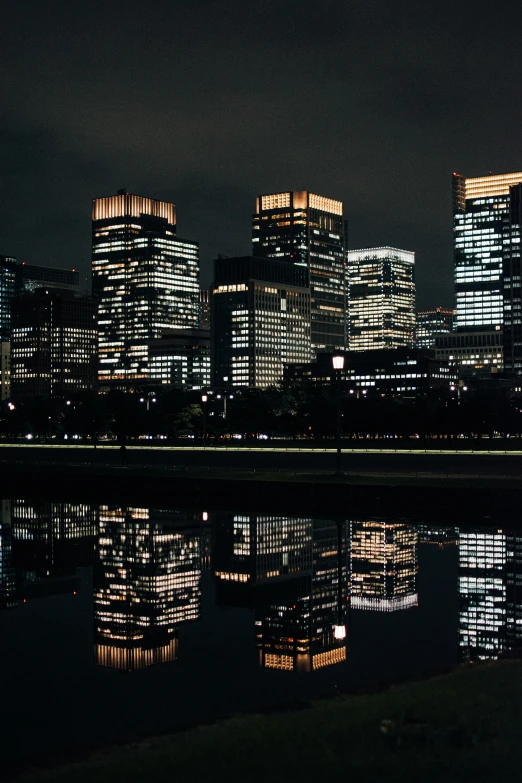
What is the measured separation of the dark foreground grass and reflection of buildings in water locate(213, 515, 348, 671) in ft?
14.5

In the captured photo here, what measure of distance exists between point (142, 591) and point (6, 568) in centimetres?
789

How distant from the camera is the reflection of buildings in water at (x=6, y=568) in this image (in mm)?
25391

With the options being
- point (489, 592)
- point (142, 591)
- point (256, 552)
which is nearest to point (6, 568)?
point (142, 591)

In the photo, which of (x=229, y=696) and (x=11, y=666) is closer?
(x=229, y=696)

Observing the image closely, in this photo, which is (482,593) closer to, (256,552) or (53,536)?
(256,552)

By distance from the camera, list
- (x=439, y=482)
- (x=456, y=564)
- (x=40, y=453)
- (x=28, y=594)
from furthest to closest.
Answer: (x=40, y=453)
(x=439, y=482)
(x=456, y=564)
(x=28, y=594)

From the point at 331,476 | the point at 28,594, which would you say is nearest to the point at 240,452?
the point at 331,476

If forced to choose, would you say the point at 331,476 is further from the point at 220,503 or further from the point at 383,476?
the point at 220,503

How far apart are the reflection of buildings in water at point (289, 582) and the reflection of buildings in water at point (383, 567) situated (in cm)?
49

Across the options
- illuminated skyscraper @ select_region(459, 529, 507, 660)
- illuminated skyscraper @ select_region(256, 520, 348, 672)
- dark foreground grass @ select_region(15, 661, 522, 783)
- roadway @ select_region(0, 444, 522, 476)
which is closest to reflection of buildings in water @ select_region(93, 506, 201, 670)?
illuminated skyscraper @ select_region(256, 520, 348, 672)

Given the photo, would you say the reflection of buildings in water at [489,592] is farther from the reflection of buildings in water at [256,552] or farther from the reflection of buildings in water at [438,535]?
the reflection of buildings in water at [256,552]

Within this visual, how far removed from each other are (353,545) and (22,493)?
36.0 metres

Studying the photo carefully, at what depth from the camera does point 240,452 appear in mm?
87750

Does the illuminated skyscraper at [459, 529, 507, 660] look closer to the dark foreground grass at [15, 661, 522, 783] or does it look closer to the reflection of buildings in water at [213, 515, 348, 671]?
the reflection of buildings in water at [213, 515, 348, 671]
